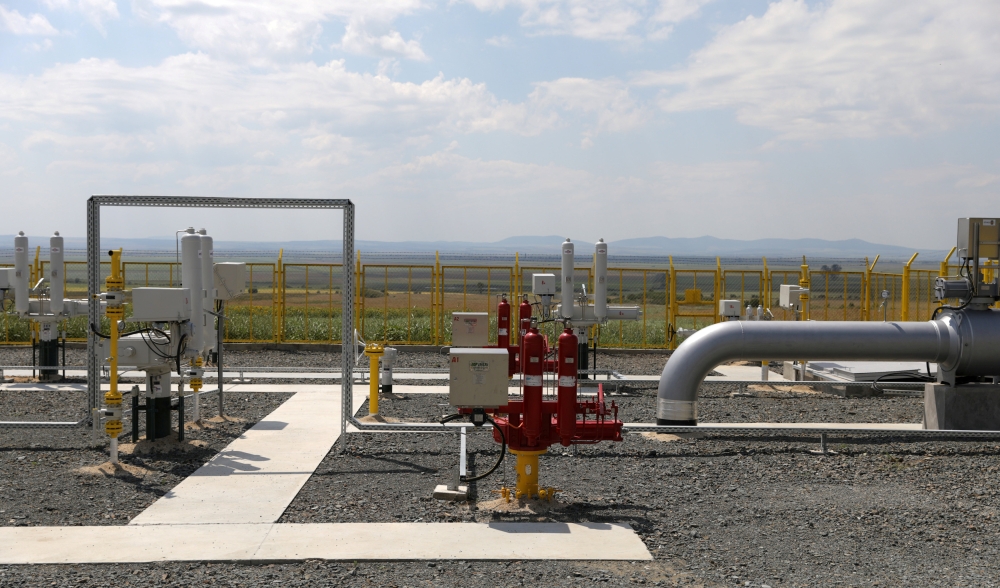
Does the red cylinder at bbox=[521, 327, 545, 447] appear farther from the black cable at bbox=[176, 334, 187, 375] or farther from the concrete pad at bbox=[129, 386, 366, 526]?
the black cable at bbox=[176, 334, 187, 375]

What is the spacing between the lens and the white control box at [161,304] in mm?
9272

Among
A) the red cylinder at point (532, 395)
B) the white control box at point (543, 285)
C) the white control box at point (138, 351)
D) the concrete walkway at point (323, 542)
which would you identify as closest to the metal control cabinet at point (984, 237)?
the white control box at point (543, 285)

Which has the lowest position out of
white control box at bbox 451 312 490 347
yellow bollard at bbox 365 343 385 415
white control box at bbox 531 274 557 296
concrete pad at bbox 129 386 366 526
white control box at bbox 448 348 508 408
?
concrete pad at bbox 129 386 366 526

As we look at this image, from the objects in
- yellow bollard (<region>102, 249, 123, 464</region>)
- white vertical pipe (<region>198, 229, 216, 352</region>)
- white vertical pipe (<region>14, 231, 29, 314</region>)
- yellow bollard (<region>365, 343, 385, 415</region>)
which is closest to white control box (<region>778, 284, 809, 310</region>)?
yellow bollard (<region>365, 343, 385, 415</region>)

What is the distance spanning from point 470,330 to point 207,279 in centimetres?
330

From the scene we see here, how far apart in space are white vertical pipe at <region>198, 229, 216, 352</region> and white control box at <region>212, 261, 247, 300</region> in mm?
297

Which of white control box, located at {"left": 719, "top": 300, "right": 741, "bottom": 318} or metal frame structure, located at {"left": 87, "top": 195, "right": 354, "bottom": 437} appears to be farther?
white control box, located at {"left": 719, "top": 300, "right": 741, "bottom": 318}

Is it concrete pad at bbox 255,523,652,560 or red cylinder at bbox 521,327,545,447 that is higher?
red cylinder at bbox 521,327,545,447

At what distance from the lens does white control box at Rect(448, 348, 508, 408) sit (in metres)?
7.64

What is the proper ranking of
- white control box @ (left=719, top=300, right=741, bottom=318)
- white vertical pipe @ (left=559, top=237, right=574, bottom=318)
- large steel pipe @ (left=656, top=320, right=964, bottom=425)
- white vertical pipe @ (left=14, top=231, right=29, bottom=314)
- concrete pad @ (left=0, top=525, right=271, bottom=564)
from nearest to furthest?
concrete pad @ (left=0, top=525, right=271, bottom=564), large steel pipe @ (left=656, top=320, right=964, bottom=425), white vertical pipe @ (left=559, top=237, right=574, bottom=318), white control box @ (left=719, top=300, right=741, bottom=318), white vertical pipe @ (left=14, top=231, right=29, bottom=314)

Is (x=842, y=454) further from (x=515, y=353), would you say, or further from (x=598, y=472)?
(x=515, y=353)

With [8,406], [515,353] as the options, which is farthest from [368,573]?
[8,406]

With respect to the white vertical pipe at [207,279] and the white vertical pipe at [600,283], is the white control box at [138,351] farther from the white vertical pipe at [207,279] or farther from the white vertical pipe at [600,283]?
the white vertical pipe at [600,283]

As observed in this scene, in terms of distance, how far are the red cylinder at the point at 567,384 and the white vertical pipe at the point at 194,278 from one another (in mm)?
4639
